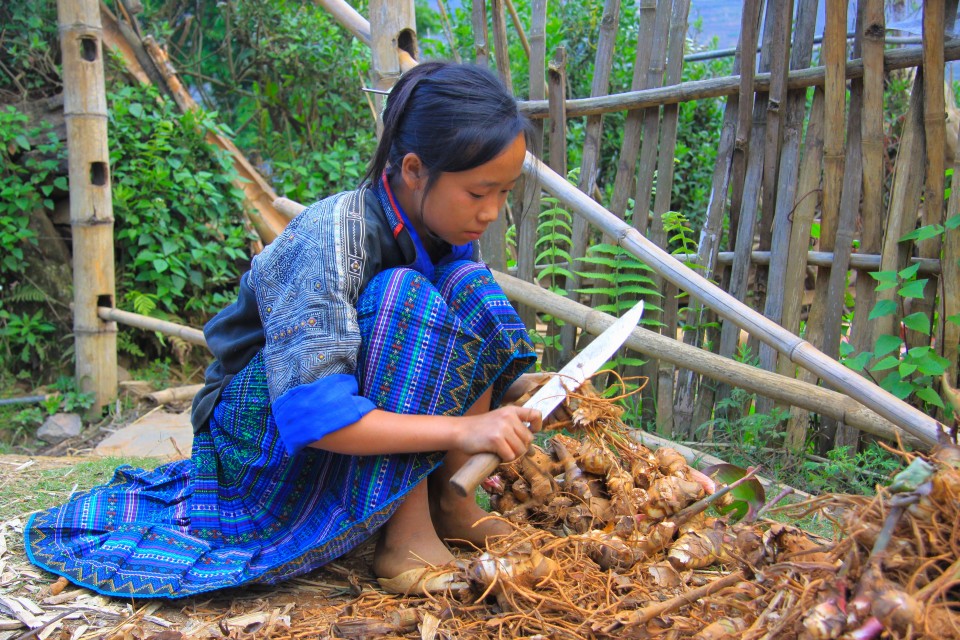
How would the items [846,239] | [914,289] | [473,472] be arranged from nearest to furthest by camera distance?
[473,472] → [914,289] → [846,239]

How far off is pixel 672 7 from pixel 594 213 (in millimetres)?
1057

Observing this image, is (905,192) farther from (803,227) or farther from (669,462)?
(669,462)

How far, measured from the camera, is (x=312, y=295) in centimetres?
169

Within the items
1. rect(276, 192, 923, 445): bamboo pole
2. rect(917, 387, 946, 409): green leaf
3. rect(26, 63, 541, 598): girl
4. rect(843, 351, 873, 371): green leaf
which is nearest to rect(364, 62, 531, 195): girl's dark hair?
rect(26, 63, 541, 598): girl

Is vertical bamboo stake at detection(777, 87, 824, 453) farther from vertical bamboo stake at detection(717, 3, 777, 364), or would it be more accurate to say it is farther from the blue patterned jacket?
the blue patterned jacket

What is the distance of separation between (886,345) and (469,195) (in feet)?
5.29

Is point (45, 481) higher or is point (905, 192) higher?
point (905, 192)

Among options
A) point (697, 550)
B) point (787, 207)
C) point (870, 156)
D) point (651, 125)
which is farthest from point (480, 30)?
point (697, 550)

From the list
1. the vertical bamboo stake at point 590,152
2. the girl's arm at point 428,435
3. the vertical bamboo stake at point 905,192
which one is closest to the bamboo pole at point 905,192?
the vertical bamboo stake at point 905,192

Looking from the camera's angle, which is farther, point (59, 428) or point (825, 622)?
point (59, 428)

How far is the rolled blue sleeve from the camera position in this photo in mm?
1603

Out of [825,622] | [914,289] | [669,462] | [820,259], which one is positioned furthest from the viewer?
[820,259]

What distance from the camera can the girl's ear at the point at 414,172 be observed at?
1839 mm

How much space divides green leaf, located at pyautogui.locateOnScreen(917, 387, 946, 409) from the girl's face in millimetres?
1564
